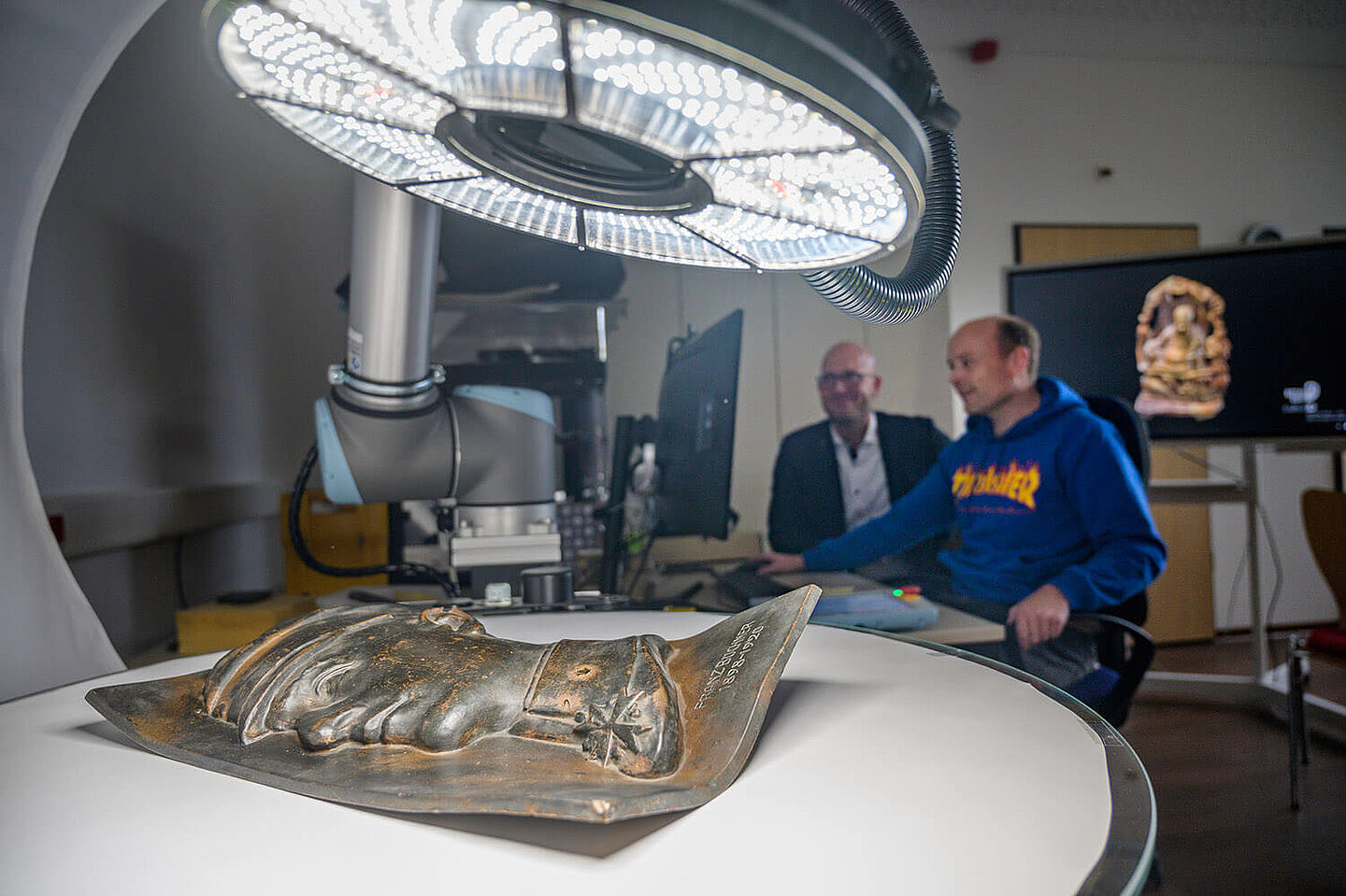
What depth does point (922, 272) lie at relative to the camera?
2.62 feet

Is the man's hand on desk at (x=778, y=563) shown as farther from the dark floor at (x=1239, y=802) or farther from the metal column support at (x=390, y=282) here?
the metal column support at (x=390, y=282)

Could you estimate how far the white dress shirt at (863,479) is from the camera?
10.6 ft

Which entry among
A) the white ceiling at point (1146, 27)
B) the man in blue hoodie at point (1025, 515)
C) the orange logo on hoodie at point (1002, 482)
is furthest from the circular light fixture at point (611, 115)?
the white ceiling at point (1146, 27)

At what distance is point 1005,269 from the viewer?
3.31 meters

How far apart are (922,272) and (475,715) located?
1.88 feet

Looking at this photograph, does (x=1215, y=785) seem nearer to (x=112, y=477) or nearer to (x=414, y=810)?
(x=414, y=810)

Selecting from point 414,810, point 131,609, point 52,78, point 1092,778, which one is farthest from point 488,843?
point 131,609

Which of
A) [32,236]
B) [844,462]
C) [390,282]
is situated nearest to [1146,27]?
[844,462]

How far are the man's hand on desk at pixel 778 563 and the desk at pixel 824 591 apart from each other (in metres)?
0.02

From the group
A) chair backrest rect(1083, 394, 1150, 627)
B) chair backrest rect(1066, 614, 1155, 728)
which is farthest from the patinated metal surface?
chair backrest rect(1083, 394, 1150, 627)

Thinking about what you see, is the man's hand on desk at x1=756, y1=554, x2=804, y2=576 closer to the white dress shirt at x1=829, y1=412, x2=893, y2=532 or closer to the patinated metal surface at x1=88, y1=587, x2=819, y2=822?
the white dress shirt at x1=829, y1=412, x2=893, y2=532

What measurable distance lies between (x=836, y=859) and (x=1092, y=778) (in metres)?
0.17

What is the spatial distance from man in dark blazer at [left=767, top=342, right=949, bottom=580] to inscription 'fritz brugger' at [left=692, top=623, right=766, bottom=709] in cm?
262

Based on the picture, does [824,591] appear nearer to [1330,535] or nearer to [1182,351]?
[1330,535]
